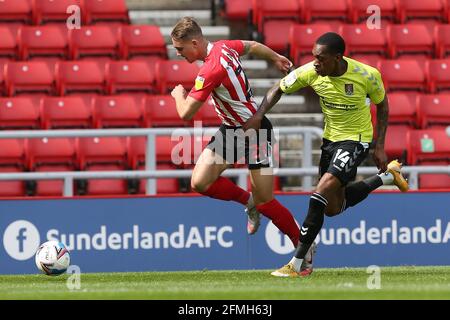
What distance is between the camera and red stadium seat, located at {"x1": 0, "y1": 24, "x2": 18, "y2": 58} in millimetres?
16250

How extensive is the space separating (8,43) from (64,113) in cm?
186

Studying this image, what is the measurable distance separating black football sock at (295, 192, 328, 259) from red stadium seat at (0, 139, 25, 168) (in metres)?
→ 5.40

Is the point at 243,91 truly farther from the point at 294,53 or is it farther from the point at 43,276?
A: the point at 294,53

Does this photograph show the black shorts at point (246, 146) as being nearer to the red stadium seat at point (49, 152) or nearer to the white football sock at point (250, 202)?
the white football sock at point (250, 202)

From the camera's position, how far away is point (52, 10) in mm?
16953

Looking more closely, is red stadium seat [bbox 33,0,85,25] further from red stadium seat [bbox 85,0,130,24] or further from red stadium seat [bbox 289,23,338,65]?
red stadium seat [bbox 289,23,338,65]

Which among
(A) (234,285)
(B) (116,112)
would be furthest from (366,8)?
(A) (234,285)

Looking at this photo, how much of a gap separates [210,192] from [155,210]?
184 cm

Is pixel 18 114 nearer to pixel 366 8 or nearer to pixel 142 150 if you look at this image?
pixel 142 150

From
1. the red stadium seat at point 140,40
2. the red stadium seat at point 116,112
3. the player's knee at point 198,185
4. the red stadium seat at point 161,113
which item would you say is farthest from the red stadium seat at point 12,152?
the player's knee at point 198,185

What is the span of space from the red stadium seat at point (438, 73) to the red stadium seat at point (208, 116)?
3.24 meters

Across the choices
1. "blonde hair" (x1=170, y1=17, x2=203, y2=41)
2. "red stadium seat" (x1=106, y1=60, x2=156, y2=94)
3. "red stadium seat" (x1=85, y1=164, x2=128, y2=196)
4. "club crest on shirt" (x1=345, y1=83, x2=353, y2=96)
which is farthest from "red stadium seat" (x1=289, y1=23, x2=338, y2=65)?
"blonde hair" (x1=170, y1=17, x2=203, y2=41)

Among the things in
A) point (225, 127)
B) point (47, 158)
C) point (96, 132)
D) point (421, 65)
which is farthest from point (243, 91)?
point (421, 65)

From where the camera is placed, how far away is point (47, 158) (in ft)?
47.5
